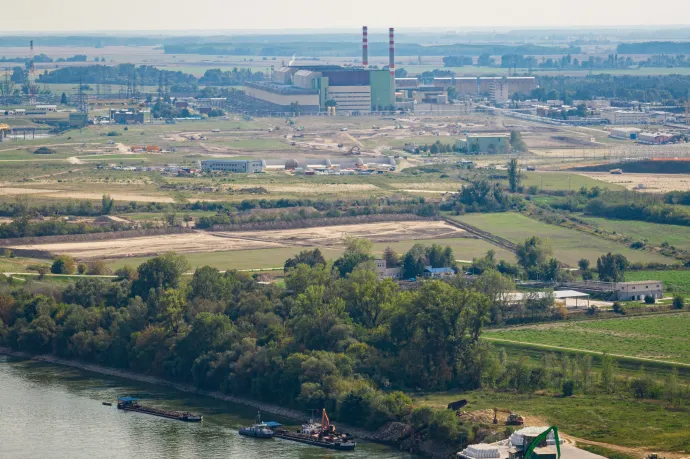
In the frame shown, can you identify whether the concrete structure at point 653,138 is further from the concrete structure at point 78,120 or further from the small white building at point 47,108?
the small white building at point 47,108

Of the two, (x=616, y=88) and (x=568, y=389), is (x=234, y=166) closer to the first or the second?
(x=568, y=389)

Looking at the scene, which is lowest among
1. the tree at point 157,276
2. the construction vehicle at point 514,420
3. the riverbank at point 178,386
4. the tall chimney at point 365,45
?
the riverbank at point 178,386

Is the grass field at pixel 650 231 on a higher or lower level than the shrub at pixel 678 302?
lower

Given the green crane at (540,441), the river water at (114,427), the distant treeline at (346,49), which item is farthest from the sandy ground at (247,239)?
the distant treeline at (346,49)

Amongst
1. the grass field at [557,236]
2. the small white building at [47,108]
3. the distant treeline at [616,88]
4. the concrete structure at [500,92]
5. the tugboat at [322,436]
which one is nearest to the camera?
the tugboat at [322,436]

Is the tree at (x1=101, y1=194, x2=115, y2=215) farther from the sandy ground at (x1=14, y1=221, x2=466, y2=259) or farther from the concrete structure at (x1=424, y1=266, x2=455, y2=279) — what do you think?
the concrete structure at (x1=424, y1=266, x2=455, y2=279)

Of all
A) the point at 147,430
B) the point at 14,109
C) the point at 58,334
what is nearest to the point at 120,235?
the point at 58,334

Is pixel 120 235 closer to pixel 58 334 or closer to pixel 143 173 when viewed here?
pixel 58 334
